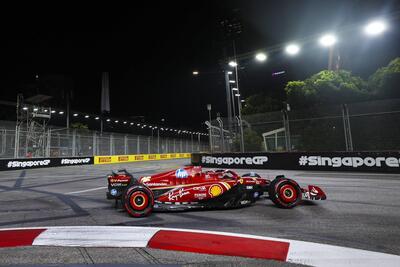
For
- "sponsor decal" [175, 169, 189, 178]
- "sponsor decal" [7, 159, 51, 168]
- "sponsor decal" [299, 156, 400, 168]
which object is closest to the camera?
"sponsor decal" [175, 169, 189, 178]

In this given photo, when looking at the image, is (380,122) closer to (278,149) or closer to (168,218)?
(278,149)

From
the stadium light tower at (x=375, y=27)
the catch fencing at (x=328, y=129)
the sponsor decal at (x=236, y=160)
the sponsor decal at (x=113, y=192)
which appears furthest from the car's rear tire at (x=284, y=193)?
the sponsor decal at (x=236, y=160)

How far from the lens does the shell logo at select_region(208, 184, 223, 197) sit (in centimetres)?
580

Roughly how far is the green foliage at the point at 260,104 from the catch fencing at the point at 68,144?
7.58 metres

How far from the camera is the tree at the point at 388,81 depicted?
2078 centimetres

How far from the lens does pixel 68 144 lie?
101ft

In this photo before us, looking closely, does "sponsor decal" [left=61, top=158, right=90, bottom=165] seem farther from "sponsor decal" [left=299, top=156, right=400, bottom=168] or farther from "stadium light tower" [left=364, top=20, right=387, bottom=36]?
"stadium light tower" [left=364, top=20, right=387, bottom=36]

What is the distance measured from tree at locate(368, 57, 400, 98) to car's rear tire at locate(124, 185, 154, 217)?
879 inches

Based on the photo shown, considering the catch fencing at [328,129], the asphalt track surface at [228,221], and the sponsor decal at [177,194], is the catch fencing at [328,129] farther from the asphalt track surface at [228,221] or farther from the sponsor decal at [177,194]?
the sponsor decal at [177,194]

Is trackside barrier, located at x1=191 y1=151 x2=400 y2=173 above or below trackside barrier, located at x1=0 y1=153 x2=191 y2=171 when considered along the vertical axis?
below

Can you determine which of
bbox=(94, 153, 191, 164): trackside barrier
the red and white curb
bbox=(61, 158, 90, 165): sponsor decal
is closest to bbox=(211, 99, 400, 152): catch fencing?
the red and white curb

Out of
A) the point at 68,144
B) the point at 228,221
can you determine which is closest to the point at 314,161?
the point at 228,221

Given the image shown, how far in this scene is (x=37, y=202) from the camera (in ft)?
23.7

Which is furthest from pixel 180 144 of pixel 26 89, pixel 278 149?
pixel 278 149
